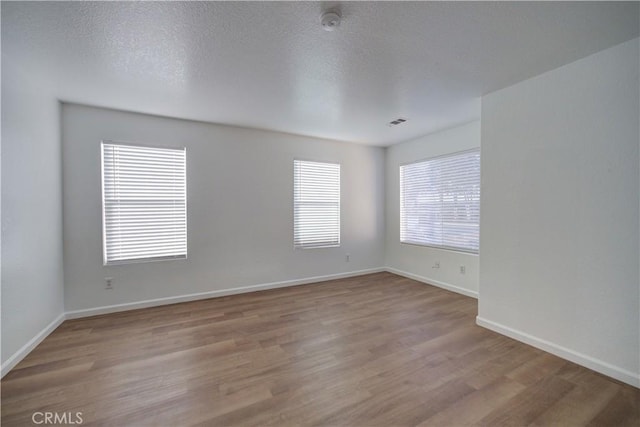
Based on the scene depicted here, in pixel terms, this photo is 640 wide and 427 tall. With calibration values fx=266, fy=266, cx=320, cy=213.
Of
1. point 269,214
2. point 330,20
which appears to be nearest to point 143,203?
point 269,214

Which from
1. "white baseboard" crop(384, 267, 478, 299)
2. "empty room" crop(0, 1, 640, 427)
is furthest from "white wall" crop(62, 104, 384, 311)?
"white baseboard" crop(384, 267, 478, 299)

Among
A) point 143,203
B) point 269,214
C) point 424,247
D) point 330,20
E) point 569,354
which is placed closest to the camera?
point 330,20

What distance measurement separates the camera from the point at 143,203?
3.50m

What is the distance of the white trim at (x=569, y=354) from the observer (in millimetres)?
2014

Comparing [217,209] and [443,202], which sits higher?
[443,202]

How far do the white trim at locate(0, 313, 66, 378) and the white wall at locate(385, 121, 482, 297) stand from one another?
5.03 metres

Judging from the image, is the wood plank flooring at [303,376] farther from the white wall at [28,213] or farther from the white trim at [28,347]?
the white wall at [28,213]

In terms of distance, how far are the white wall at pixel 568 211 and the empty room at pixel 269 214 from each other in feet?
0.05

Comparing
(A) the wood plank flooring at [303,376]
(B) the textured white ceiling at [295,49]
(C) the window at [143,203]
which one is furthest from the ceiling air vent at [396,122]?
(C) the window at [143,203]

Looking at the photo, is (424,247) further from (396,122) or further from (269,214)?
(269,214)

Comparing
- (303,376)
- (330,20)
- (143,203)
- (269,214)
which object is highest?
(330,20)

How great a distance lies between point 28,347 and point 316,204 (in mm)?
3766

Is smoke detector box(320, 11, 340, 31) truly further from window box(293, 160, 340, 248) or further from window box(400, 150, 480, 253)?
window box(400, 150, 480, 253)

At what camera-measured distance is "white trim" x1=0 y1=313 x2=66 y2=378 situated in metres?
2.13
